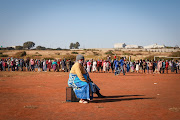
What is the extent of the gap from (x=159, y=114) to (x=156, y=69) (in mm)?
24651

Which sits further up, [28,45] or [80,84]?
[28,45]

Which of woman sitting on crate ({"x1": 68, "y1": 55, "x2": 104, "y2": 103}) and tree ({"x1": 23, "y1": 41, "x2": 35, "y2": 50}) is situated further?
tree ({"x1": 23, "y1": 41, "x2": 35, "y2": 50})

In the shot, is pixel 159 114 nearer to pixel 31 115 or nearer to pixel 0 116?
pixel 31 115

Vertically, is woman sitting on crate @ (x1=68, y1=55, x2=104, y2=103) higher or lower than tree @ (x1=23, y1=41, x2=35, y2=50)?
lower

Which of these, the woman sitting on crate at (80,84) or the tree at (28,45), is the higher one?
the tree at (28,45)

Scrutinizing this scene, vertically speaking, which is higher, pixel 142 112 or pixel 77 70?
pixel 77 70

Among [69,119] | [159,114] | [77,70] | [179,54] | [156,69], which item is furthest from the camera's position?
[179,54]

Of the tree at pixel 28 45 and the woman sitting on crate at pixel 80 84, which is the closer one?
the woman sitting on crate at pixel 80 84

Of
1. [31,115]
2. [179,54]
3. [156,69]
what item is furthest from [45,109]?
[179,54]

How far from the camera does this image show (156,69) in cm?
3098

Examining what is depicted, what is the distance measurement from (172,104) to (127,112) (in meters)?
2.41

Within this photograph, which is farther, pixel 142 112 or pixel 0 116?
pixel 142 112

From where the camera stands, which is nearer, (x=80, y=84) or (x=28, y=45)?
(x=80, y=84)

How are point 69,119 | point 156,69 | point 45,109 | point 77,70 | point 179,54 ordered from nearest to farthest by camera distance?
point 69,119, point 45,109, point 77,70, point 156,69, point 179,54
